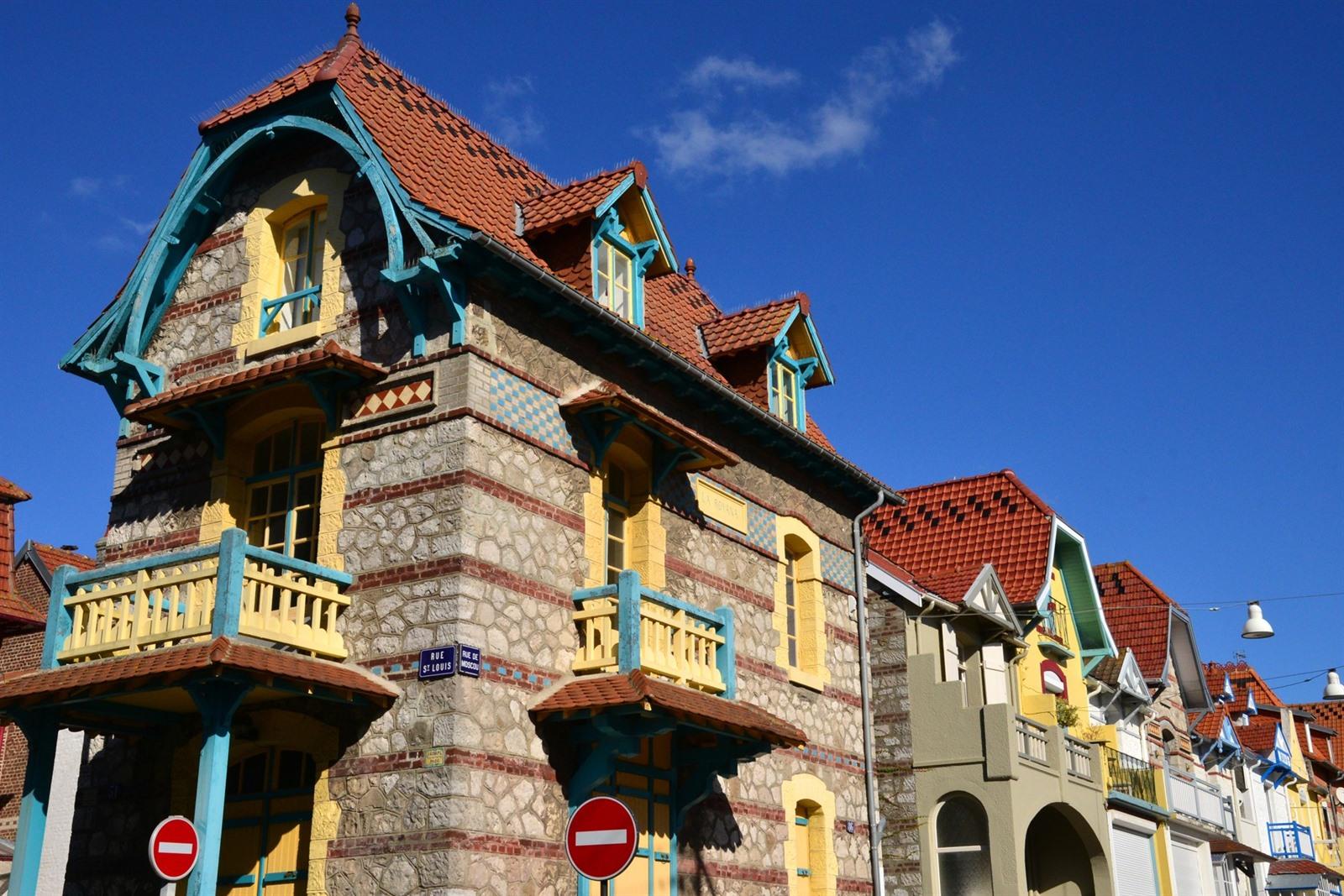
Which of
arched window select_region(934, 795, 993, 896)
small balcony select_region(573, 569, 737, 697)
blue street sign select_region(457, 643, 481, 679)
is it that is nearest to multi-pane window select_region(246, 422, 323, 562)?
blue street sign select_region(457, 643, 481, 679)

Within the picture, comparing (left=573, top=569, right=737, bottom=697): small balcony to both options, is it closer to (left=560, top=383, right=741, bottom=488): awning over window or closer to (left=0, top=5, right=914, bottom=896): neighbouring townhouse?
(left=0, top=5, right=914, bottom=896): neighbouring townhouse

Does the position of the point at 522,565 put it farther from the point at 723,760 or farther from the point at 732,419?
the point at 732,419

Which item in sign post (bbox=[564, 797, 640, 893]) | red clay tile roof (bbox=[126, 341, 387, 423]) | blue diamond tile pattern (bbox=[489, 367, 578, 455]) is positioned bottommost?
sign post (bbox=[564, 797, 640, 893])

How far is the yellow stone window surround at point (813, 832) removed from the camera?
1759cm

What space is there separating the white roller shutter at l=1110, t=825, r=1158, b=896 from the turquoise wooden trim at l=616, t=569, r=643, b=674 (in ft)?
44.0

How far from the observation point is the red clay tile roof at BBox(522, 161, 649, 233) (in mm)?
15633

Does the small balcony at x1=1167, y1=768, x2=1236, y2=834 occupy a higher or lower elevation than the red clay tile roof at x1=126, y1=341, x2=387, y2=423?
lower

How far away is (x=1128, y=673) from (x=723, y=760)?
633 inches

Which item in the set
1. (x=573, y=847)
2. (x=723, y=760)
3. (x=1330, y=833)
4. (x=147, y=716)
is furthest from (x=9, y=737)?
(x=1330, y=833)

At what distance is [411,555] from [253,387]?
2.52 meters

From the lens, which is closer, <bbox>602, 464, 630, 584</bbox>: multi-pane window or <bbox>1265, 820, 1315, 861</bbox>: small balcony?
<bbox>602, 464, 630, 584</bbox>: multi-pane window

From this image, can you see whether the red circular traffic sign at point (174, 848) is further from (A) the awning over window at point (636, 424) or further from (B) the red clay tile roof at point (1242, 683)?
(B) the red clay tile roof at point (1242, 683)

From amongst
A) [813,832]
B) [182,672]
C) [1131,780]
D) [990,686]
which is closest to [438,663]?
[182,672]

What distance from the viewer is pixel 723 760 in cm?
1523
